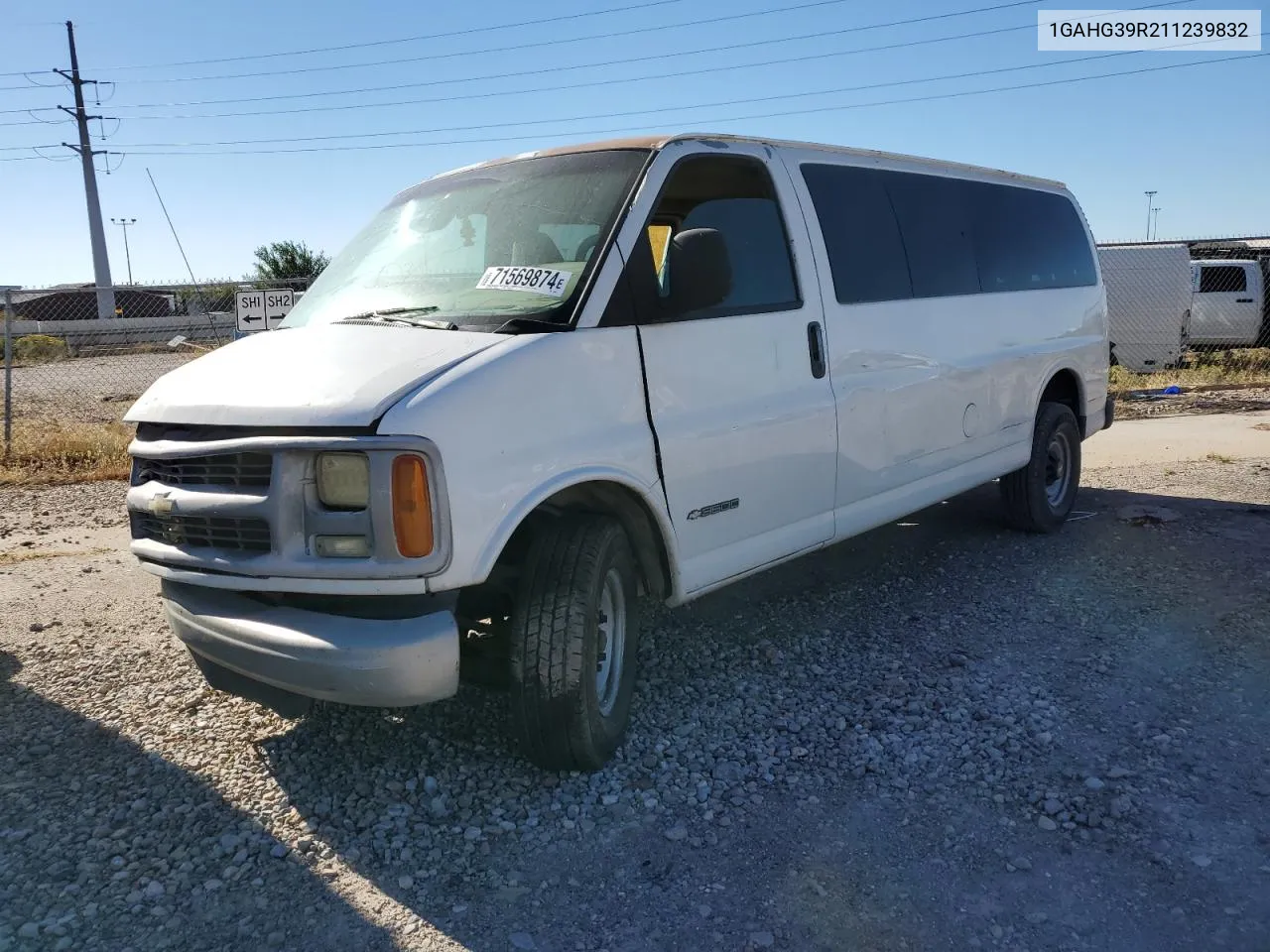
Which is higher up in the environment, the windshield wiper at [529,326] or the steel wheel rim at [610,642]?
the windshield wiper at [529,326]

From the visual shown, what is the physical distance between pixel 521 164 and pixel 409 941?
2.98 meters

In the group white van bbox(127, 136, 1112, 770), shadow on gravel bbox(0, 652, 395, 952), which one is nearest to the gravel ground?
shadow on gravel bbox(0, 652, 395, 952)

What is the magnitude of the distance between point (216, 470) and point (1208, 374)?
52.0 ft

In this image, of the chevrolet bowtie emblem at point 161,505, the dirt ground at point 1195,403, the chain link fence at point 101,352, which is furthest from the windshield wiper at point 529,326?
the dirt ground at point 1195,403

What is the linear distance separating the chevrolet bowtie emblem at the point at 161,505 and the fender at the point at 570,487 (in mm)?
1082

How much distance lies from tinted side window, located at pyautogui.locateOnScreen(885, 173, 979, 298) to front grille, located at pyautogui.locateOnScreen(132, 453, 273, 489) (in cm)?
346

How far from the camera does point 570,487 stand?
353 cm

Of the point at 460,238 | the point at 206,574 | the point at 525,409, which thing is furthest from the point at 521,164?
the point at 206,574

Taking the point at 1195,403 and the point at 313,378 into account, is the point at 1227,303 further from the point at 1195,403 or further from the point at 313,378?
the point at 313,378

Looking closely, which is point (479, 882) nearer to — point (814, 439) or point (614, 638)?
point (614, 638)

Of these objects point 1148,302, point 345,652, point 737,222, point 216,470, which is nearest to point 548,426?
point 345,652

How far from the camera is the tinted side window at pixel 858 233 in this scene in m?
4.72

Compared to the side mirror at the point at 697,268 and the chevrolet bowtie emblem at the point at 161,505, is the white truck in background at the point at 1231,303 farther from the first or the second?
the chevrolet bowtie emblem at the point at 161,505

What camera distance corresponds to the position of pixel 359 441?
2.97 meters
